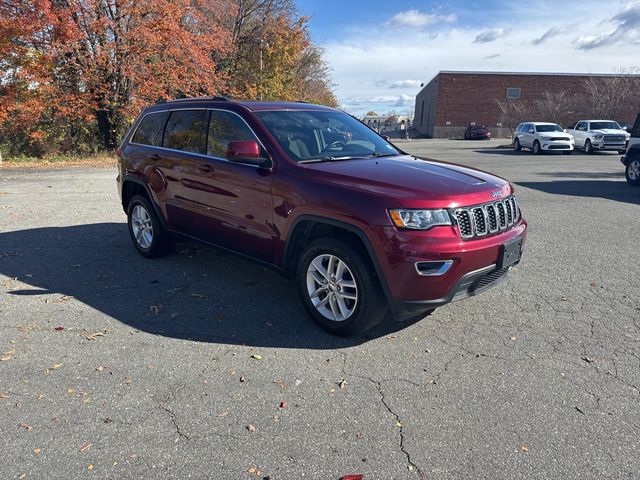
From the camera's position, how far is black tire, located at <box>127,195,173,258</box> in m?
5.66

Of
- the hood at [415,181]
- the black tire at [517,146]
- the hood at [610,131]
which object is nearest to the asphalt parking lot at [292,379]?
the hood at [415,181]

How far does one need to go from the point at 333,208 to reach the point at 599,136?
84.6ft

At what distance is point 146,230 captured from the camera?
5.91 metres

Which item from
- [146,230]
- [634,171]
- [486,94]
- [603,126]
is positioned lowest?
[146,230]

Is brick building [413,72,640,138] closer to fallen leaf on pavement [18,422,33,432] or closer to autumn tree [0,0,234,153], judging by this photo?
autumn tree [0,0,234,153]

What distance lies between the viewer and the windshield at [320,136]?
430cm

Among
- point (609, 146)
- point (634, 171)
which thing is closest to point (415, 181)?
point (634, 171)

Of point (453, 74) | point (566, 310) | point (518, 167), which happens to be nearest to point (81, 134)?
point (518, 167)

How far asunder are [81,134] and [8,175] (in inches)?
300

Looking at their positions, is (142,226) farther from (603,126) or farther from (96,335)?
(603,126)

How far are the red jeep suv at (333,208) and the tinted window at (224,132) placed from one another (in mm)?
15

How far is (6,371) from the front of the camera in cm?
335

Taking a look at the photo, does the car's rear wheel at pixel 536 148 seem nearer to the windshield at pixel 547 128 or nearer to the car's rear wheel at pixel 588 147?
the windshield at pixel 547 128

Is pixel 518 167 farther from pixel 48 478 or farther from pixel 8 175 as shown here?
pixel 48 478
